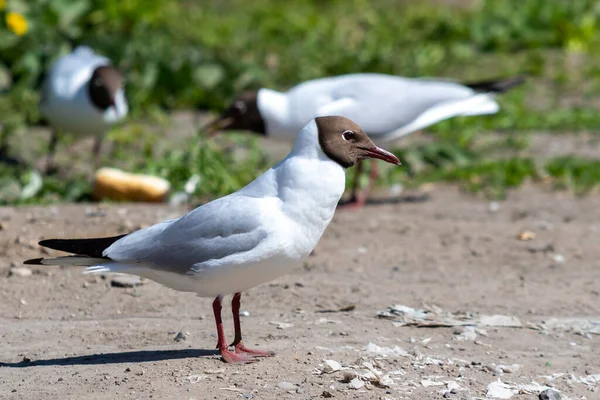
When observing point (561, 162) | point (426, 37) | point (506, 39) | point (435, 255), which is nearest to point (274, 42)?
point (426, 37)

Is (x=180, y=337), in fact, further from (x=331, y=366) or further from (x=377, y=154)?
(x=377, y=154)

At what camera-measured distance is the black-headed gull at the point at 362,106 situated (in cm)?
752

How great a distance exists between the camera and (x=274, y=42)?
10.5 metres

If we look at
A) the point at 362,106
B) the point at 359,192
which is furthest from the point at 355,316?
the point at 362,106

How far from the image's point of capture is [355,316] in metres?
4.86

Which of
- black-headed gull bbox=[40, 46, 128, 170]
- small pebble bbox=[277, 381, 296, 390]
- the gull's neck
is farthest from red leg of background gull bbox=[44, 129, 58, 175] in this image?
small pebble bbox=[277, 381, 296, 390]

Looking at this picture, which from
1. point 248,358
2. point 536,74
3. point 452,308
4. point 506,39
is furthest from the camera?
point 506,39

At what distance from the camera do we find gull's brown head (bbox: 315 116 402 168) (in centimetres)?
405

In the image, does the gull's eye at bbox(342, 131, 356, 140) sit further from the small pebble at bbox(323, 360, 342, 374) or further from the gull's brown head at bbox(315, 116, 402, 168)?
the small pebble at bbox(323, 360, 342, 374)

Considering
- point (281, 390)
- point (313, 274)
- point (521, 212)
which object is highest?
point (521, 212)

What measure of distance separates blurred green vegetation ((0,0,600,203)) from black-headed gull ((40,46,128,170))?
0.30 m

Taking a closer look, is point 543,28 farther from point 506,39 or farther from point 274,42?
point 274,42

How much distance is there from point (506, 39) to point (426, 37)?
847 millimetres

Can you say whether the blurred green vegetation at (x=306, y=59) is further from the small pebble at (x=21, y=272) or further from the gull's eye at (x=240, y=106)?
the small pebble at (x=21, y=272)
